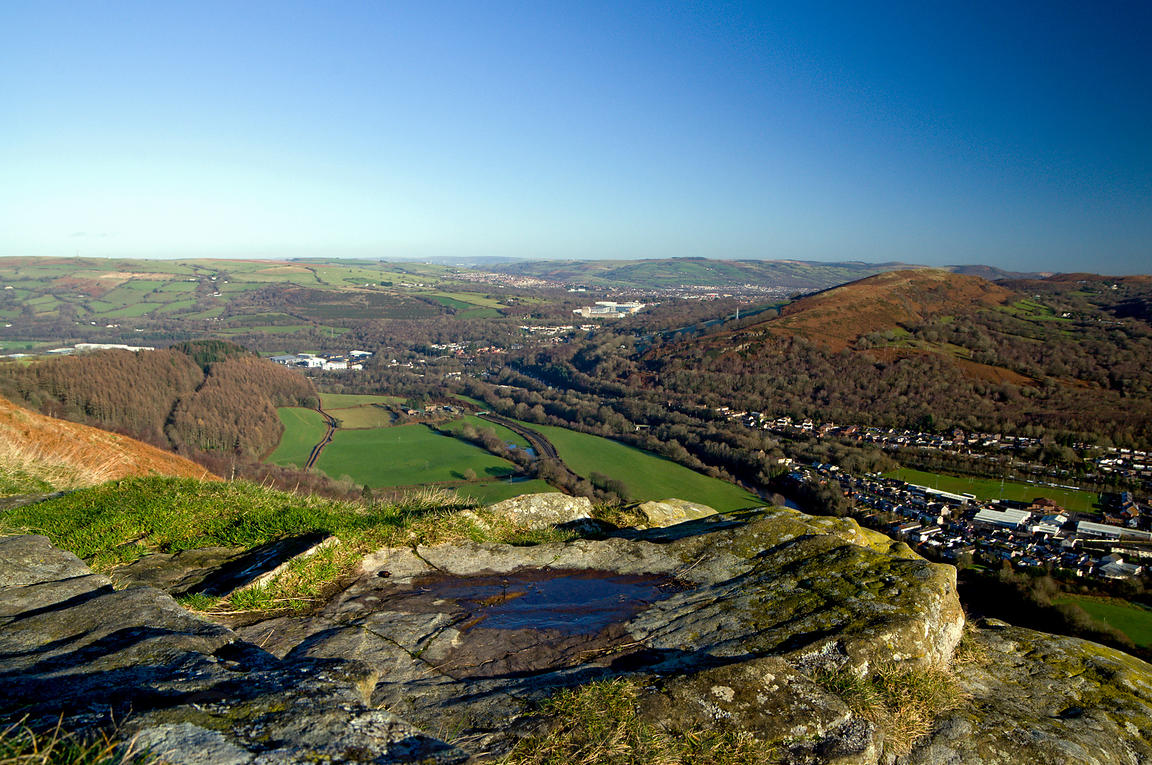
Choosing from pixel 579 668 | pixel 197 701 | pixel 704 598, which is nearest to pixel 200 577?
pixel 197 701

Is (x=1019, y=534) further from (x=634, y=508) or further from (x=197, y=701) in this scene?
(x=197, y=701)

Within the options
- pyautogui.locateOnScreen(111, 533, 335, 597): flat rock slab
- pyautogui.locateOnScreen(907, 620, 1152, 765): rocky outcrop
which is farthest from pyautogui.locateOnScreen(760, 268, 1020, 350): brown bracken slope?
pyautogui.locateOnScreen(111, 533, 335, 597): flat rock slab

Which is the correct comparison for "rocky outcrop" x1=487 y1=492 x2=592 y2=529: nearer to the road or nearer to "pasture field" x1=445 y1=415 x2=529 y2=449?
the road

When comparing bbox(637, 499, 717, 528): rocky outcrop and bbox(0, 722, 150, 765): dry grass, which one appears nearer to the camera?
bbox(0, 722, 150, 765): dry grass

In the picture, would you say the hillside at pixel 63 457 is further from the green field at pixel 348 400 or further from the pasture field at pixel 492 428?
the green field at pixel 348 400

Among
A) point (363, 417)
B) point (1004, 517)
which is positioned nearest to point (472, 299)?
point (363, 417)

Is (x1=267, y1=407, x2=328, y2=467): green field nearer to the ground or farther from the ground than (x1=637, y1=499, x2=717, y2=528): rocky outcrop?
nearer to the ground
